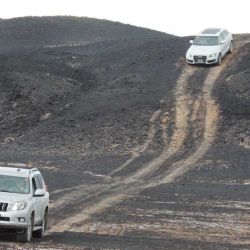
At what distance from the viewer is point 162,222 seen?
20625mm

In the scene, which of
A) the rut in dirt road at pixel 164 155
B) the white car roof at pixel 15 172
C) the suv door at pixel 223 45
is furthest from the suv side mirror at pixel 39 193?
the suv door at pixel 223 45

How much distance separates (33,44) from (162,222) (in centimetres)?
5366

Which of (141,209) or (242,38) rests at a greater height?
(242,38)

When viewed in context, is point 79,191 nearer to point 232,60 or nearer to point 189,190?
point 189,190

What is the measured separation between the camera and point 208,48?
50500mm

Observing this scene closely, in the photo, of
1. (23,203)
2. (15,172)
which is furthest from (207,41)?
(23,203)

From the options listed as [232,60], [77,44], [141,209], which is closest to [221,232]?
[141,209]

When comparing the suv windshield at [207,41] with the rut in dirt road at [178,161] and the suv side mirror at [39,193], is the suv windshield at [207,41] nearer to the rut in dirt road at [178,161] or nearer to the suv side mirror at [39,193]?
the rut in dirt road at [178,161]

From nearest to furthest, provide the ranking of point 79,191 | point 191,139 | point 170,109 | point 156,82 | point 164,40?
point 79,191
point 191,139
point 170,109
point 156,82
point 164,40

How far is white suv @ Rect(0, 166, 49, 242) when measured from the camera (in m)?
15.3

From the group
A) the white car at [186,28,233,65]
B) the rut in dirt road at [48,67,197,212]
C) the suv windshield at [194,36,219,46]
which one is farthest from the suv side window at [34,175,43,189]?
the suv windshield at [194,36,219,46]

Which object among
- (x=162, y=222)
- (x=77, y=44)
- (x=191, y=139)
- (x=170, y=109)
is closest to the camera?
Answer: (x=162, y=222)

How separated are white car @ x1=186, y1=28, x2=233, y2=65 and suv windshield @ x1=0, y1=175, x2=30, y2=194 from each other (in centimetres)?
3495

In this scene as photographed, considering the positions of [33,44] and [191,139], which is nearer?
[191,139]
